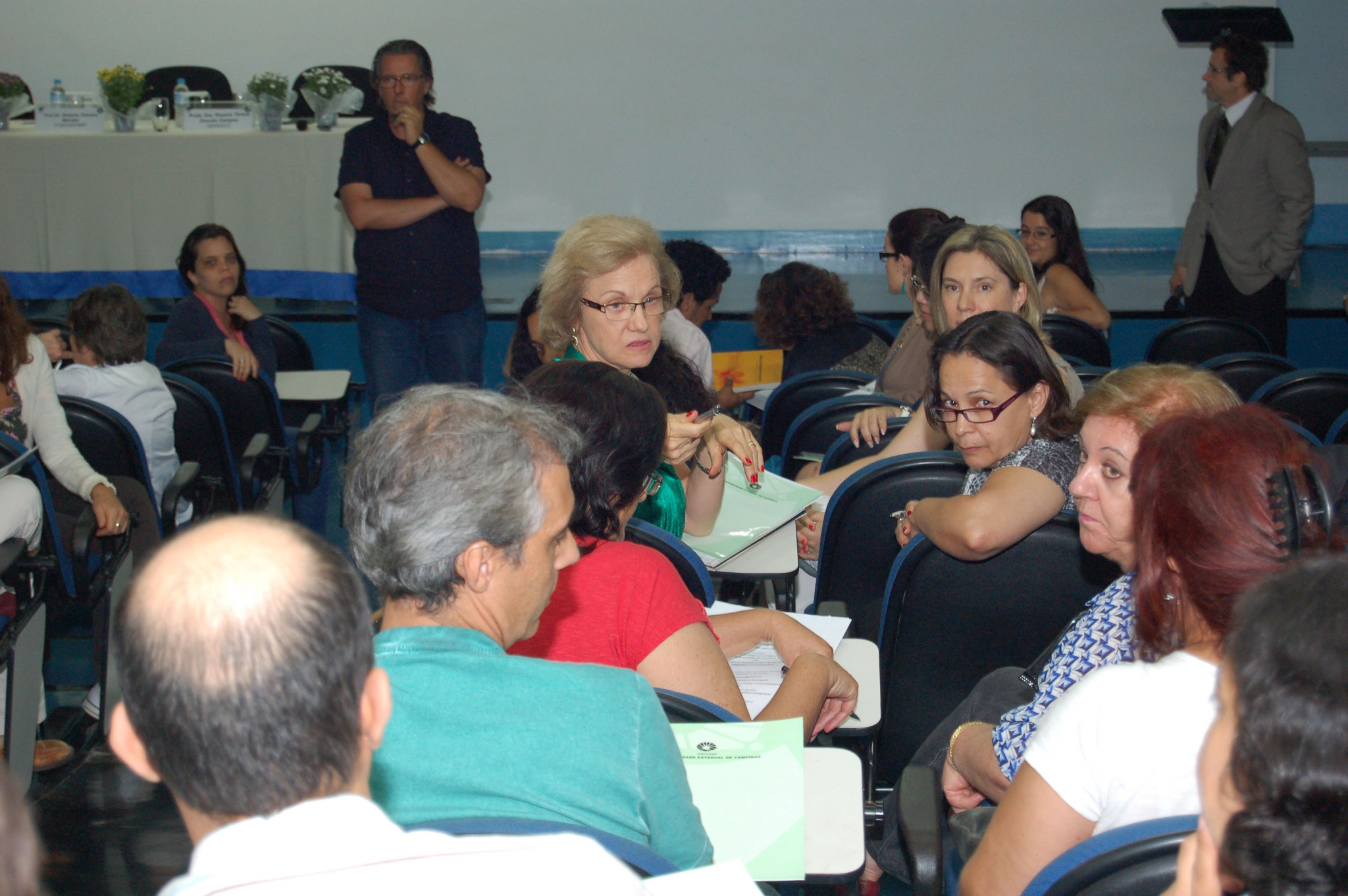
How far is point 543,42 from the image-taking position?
344 inches

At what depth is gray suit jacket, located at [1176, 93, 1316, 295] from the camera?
497 centimetres

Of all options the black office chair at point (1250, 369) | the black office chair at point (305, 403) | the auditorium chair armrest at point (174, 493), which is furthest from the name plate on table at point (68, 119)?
the black office chair at point (1250, 369)

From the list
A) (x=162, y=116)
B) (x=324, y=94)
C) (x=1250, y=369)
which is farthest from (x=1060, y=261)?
(x=162, y=116)

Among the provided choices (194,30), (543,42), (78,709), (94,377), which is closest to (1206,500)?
(78,709)

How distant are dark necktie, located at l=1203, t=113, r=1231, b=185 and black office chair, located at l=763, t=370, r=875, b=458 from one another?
9.53 feet

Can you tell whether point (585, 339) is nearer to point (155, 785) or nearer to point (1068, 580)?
point (1068, 580)

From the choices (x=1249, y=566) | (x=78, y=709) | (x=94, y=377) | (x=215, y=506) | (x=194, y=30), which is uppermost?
(x=194, y=30)

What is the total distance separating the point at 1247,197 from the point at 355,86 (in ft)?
19.2

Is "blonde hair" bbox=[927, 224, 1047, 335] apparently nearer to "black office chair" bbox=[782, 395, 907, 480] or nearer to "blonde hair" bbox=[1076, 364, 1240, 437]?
"black office chair" bbox=[782, 395, 907, 480]

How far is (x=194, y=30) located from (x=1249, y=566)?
364 inches

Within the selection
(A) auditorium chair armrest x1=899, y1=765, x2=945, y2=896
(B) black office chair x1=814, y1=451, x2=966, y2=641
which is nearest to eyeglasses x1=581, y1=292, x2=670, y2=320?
(B) black office chair x1=814, y1=451, x2=966, y2=641

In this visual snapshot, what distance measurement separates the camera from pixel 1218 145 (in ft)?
17.1

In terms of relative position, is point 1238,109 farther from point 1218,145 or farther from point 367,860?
point 367,860

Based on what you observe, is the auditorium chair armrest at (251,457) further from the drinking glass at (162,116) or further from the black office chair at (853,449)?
the drinking glass at (162,116)
